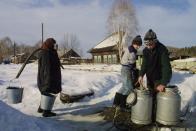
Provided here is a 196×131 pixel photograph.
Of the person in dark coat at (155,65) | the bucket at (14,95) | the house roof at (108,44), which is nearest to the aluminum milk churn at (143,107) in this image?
the person in dark coat at (155,65)

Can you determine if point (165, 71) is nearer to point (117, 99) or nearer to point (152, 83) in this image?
point (152, 83)

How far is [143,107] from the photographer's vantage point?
21.8ft

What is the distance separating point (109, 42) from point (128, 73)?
49.7 metres

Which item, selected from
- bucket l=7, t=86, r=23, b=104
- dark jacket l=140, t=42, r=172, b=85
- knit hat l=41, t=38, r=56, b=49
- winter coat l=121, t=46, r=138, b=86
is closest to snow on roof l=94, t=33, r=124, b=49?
bucket l=7, t=86, r=23, b=104

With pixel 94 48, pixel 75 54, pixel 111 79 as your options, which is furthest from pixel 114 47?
pixel 111 79

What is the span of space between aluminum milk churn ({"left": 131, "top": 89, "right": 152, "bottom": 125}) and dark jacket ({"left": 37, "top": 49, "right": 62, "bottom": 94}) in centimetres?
232

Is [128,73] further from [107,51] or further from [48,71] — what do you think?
[107,51]

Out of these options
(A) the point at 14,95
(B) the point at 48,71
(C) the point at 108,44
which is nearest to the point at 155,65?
(B) the point at 48,71

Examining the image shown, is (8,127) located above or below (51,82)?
below

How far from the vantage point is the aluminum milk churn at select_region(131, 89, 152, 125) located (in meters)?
6.64

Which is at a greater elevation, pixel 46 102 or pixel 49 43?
pixel 49 43

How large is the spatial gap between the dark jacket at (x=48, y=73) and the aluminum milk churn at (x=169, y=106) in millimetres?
2716

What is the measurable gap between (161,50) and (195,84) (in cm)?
621

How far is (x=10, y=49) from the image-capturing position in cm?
10381
